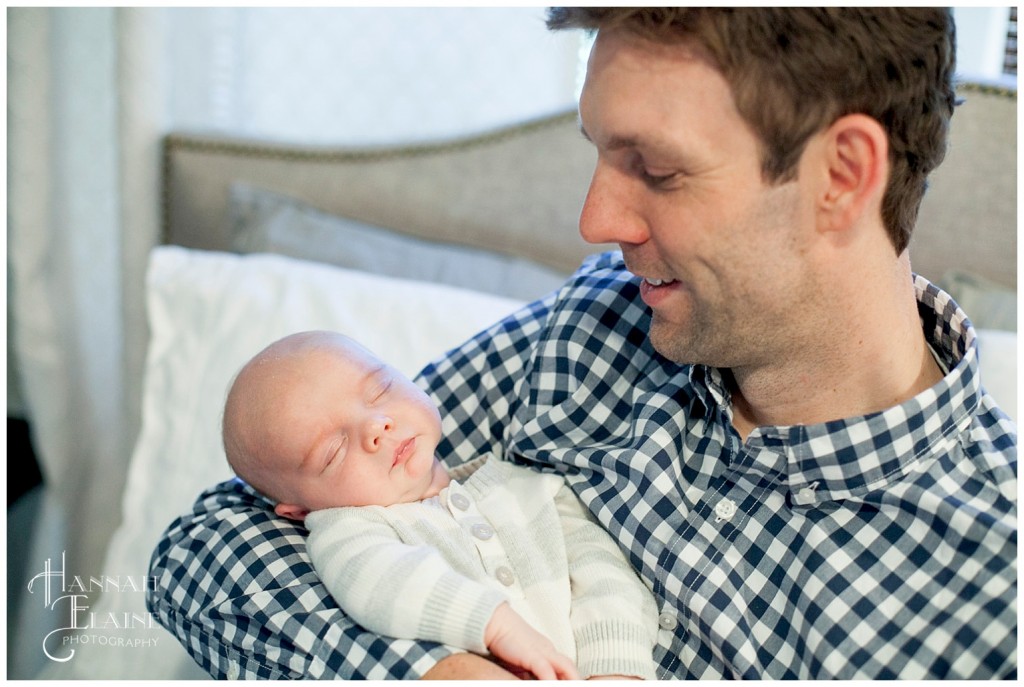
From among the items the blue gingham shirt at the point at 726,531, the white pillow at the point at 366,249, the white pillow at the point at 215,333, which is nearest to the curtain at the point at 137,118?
the white pillow at the point at 366,249

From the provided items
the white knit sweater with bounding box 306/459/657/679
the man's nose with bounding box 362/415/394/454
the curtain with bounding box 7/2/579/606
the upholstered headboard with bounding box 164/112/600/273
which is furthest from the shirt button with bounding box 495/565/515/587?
the curtain with bounding box 7/2/579/606

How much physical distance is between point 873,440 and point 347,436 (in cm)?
61

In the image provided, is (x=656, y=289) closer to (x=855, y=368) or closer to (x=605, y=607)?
(x=855, y=368)

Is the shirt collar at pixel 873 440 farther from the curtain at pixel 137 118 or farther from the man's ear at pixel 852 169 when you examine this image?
the curtain at pixel 137 118

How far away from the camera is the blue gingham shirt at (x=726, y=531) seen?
3.11 feet

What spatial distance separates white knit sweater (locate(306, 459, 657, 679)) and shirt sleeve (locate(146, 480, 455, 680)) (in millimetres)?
28

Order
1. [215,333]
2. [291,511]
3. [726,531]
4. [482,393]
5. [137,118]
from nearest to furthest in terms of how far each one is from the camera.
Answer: [726,531] < [291,511] < [482,393] < [215,333] < [137,118]

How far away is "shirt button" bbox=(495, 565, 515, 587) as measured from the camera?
1085 millimetres

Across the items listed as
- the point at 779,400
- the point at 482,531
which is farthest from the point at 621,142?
the point at 482,531

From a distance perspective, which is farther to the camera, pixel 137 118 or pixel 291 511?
pixel 137 118

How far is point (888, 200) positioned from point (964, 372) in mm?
204

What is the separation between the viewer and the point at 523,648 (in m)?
0.97

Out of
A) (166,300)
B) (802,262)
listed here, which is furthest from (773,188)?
(166,300)

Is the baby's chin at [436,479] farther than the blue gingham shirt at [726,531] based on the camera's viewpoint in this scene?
Yes
